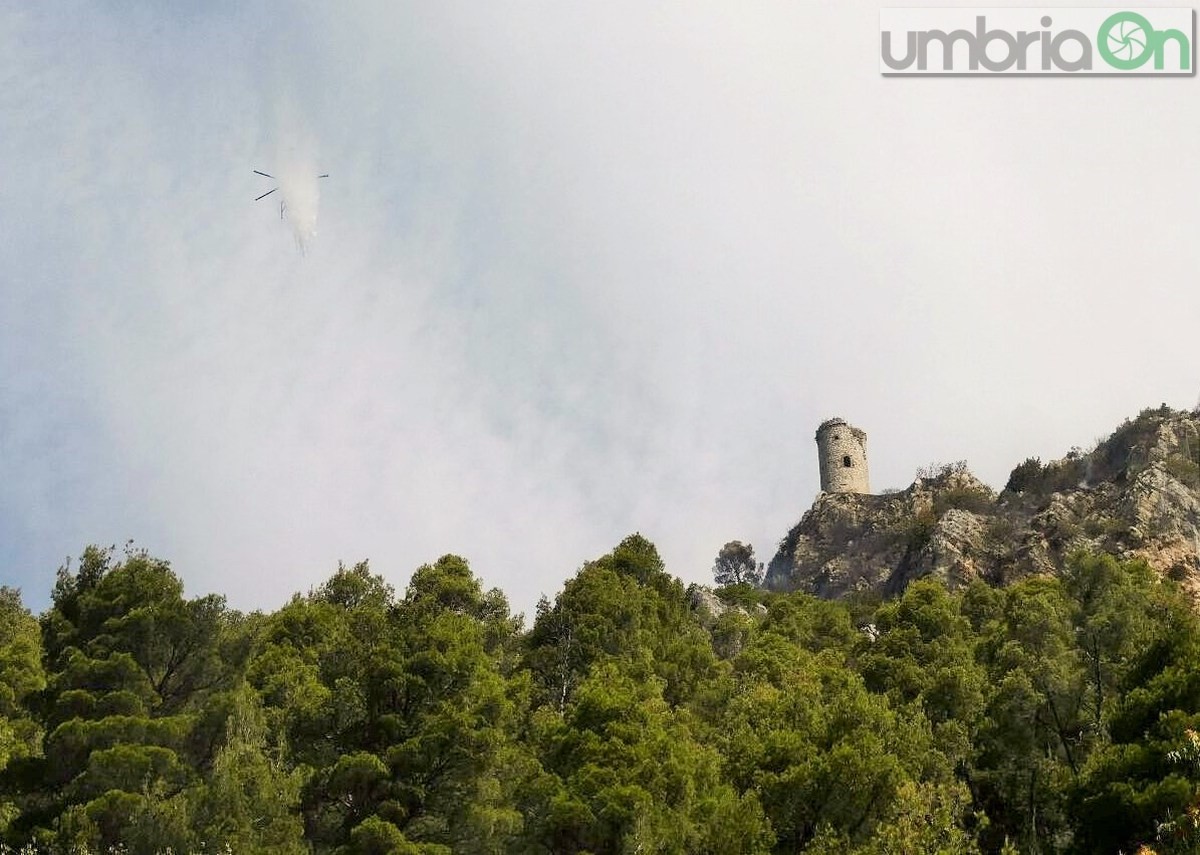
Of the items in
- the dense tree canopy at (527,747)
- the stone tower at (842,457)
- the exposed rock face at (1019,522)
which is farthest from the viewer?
the stone tower at (842,457)

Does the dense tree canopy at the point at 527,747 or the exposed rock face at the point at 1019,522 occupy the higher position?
the exposed rock face at the point at 1019,522

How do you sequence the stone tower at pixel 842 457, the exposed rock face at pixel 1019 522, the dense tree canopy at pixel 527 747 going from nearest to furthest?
the dense tree canopy at pixel 527 747 < the exposed rock face at pixel 1019 522 < the stone tower at pixel 842 457

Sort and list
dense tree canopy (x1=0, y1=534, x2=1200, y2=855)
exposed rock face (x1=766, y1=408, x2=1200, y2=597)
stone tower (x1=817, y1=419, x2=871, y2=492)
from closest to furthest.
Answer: dense tree canopy (x1=0, y1=534, x2=1200, y2=855)
exposed rock face (x1=766, y1=408, x2=1200, y2=597)
stone tower (x1=817, y1=419, x2=871, y2=492)

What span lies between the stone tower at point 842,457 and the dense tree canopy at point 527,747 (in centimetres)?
6605

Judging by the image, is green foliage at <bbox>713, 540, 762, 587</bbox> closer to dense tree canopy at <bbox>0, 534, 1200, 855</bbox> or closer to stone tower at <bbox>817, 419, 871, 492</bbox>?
stone tower at <bbox>817, 419, 871, 492</bbox>

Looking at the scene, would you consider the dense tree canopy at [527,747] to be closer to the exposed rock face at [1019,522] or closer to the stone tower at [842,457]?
the exposed rock face at [1019,522]

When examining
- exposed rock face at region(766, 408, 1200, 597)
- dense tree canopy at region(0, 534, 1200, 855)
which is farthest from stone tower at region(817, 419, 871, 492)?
dense tree canopy at region(0, 534, 1200, 855)

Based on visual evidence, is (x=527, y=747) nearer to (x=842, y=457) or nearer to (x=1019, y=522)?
(x=1019, y=522)

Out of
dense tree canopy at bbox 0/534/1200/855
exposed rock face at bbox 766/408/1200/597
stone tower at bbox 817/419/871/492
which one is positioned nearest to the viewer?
dense tree canopy at bbox 0/534/1200/855

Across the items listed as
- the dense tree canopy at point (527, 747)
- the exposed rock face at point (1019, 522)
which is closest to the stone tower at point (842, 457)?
the exposed rock face at point (1019, 522)

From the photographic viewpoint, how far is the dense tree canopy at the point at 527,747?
84.6ft

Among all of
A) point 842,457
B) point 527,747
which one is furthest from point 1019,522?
point 527,747

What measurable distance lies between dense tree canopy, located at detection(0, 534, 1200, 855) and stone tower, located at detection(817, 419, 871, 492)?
66.1 meters

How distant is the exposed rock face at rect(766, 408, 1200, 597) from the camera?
64.8m
